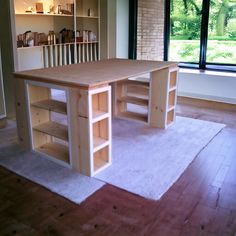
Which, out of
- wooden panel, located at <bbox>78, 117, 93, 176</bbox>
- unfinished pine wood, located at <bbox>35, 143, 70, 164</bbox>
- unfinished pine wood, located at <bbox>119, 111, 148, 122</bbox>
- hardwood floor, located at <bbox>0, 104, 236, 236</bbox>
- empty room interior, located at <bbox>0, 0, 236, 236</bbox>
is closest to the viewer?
hardwood floor, located at <bbox>0, 104, 236, 236</bbox>

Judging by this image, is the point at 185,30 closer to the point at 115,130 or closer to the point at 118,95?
the point at 118,95

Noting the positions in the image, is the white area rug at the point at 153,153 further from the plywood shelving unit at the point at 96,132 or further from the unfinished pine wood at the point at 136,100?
the unfinished pine wood at the point at 136,100

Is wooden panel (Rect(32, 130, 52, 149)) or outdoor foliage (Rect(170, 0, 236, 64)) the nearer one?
wooden panel (Rect(32, 130, 52, 149))

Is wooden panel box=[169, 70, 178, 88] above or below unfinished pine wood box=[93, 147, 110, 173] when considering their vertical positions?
above

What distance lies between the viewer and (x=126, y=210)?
199 centimetres

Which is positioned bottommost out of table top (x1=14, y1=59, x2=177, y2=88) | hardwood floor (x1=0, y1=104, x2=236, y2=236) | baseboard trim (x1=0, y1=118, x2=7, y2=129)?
hardwood floor (x1=0, y1=104, x2=236, y2=236)

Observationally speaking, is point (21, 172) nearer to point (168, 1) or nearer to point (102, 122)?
point (102, 122)

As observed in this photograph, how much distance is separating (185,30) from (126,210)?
152 inches

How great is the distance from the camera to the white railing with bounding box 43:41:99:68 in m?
4.96

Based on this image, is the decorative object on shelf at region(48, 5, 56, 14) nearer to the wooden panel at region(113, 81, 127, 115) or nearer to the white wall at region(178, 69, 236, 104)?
the wooden panel at region(113, 81, 127, 115)

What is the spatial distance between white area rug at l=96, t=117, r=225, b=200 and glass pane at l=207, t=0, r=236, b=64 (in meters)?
1.59

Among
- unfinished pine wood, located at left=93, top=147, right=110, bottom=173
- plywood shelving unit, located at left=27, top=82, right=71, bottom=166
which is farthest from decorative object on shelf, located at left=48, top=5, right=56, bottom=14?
unfinished pine wood, located at left=93, top=147, right=110, bottom=173

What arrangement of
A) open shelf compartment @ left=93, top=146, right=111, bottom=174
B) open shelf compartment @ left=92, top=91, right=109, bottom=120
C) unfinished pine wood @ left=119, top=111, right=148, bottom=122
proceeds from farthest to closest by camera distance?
unfinished pine wood @ left=119, top=111, right=148, bottom=122
open shelf compartment @ left=93, top=146, right=111, bottom=174
open shelf compartment @ left=92, top=91, right=109, bottom=120

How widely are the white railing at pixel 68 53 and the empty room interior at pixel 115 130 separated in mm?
24
